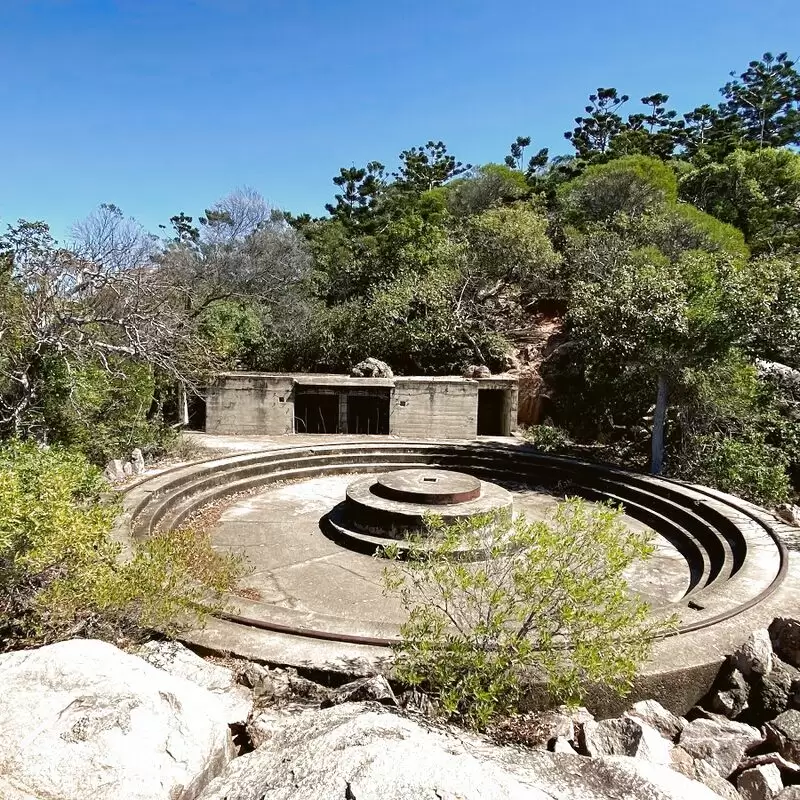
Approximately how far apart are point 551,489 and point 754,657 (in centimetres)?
729

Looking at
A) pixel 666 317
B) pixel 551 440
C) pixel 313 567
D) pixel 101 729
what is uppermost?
pixel 666 317

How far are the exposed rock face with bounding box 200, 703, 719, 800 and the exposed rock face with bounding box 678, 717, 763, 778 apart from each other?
1.25m

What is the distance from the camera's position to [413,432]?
49.7 feet

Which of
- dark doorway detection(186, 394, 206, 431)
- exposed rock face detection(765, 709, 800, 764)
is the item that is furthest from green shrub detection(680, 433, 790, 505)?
dark doorway detection(186, 394, 206, 431)

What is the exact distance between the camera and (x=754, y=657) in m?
4.80

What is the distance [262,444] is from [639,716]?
1053 cm

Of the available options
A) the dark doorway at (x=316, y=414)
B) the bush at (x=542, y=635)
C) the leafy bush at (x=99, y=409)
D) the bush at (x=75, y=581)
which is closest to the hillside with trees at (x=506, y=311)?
the leafy bush at (x=99, y=409)

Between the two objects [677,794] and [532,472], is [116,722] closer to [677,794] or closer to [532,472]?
[677,794]

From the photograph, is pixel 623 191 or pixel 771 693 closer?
pixel 771 693

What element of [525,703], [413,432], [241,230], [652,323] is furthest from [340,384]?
[241,230]

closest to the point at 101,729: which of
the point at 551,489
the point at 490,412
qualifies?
the point at 551,489

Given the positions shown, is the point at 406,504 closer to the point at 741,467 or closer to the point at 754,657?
the point at 754,657

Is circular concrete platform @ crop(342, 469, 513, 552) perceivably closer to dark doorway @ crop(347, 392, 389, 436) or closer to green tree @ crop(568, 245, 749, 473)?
green tree @ crop(568, 245, 749, 473)

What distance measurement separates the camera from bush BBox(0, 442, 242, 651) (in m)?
4.49
